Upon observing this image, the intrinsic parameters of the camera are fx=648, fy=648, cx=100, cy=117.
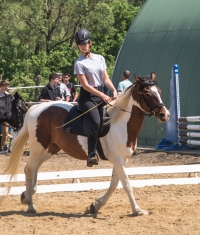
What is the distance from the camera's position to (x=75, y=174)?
1052 cm

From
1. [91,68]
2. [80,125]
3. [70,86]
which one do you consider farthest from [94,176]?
[70,86]

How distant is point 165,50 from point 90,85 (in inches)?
415

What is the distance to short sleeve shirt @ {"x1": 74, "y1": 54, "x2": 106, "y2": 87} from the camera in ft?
27.0

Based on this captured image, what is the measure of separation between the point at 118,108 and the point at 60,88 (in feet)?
22.8

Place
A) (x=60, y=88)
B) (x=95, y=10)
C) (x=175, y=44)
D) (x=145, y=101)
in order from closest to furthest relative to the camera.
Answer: (x=145, y=101) < (x=60, y=88) < (x=175, y=44) < (x=95, y=10)

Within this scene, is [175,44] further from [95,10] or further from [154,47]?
[95,10]

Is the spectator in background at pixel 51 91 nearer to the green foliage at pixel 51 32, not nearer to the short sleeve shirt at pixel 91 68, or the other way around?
the short sleeve shirt at pixel 91 68

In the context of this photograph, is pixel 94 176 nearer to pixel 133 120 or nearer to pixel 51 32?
pixel 133 120

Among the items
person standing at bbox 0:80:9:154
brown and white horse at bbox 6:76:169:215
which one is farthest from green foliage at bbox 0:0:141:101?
brown and white horse at bbox 6:76:169:215

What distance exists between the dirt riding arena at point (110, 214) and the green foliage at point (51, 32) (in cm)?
2686

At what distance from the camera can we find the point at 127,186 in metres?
8.12

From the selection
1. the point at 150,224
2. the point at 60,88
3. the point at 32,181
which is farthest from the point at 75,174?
the point at 60,88

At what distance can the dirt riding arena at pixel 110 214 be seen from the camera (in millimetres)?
7305

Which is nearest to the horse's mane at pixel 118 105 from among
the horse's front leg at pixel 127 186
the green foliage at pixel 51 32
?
the horse's front leg at pixel 127 186
